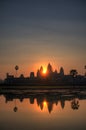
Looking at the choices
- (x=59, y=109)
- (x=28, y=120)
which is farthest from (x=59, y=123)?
(x=59, y=109)

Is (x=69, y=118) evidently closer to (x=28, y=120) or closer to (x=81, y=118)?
(x=81, y=118)

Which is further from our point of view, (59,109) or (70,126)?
(59,109)

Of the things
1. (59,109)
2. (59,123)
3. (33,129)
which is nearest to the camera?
(33,129)

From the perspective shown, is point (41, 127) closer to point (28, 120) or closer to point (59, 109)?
point (28, 120)

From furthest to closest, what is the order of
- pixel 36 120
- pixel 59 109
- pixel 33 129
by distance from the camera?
1. pixel 59 109
2. pixel 36 120
3. pixel 33 129

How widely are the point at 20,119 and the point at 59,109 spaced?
8.77m

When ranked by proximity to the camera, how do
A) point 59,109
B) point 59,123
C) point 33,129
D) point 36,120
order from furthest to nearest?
point 59,109 < point 36,120 < point 59,123 < point 33,129

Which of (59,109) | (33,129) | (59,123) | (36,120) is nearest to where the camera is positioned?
(33,129)

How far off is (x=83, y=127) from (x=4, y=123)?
25.0 feet

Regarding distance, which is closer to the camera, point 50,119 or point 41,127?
point 41,127

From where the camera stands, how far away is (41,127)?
24859mm

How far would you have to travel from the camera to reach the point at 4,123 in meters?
27.4

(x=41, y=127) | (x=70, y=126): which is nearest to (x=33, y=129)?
(x=41, y=127)

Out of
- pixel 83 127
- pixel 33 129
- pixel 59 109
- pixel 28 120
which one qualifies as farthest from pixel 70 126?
pixel 59 109
